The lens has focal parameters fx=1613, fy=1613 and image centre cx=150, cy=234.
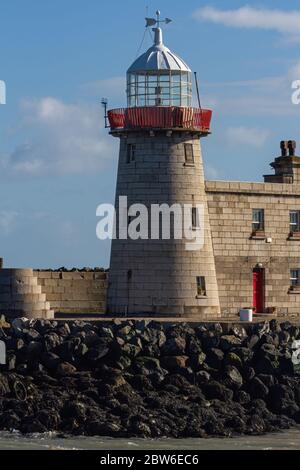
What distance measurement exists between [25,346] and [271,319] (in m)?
7.23

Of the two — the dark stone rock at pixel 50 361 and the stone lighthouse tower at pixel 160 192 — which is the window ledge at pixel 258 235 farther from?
the dark stone rock at pixel 50 361

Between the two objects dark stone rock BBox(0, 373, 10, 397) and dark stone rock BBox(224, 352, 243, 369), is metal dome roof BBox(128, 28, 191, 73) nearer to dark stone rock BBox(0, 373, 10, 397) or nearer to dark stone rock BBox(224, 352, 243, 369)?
dark stone rock BBox(224, 352, 243, 369)

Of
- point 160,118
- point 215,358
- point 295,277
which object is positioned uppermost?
point 160,118

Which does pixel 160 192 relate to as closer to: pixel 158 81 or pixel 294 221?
pixel 158 81

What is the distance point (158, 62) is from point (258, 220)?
4.94 meters

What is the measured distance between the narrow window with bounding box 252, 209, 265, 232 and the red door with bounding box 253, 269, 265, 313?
3.45ft

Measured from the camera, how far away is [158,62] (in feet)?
126

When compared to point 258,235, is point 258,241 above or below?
below

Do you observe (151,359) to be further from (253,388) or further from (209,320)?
(209,320)

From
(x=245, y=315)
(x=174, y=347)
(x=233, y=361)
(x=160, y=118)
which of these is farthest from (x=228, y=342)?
(x=160, y=118)
